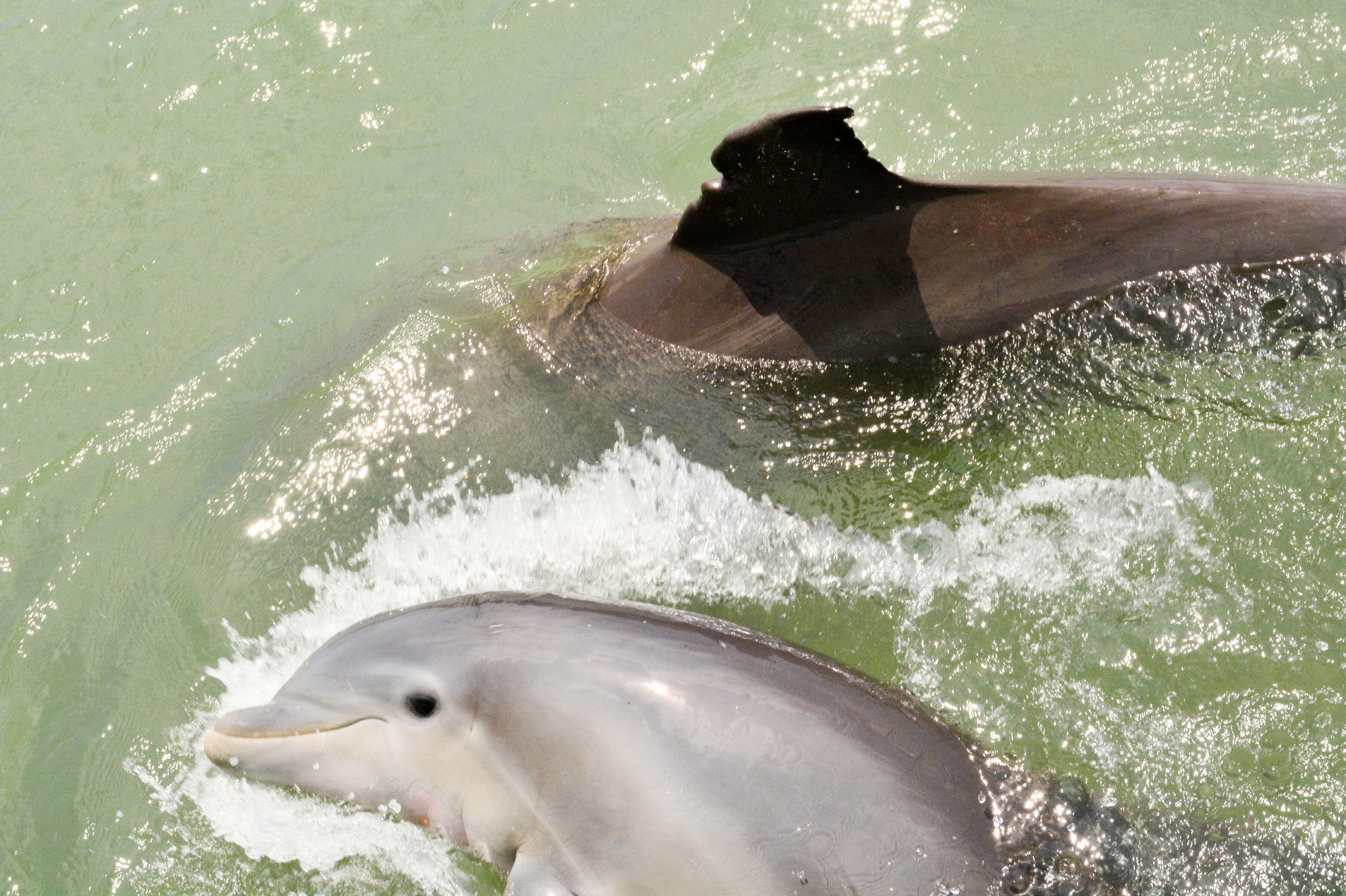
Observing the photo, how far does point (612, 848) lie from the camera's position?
3.28m

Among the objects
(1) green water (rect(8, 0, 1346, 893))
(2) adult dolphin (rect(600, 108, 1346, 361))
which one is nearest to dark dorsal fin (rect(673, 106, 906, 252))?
(2) adult dolphin (rect(600, 108, 1346, 361))

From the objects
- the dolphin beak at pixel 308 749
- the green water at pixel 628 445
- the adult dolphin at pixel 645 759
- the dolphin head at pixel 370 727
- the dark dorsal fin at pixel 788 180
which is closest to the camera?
the adult dolphin at pixel 645 759

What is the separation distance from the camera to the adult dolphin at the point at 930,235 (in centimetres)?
474

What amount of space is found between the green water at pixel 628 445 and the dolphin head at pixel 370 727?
0.19 metres

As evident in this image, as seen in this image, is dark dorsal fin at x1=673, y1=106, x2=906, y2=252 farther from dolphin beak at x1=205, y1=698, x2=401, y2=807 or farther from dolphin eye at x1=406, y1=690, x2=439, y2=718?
dolphin beak at x1=205, y1=698, x2=401, y2=807

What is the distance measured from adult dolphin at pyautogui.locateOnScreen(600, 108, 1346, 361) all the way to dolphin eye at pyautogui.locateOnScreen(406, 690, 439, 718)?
2309 mm

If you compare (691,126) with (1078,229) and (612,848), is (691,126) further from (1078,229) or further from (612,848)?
(612,848)

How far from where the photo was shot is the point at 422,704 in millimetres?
3682

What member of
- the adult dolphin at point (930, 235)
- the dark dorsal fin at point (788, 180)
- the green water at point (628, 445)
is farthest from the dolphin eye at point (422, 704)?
the dark dorsal fin at point (788, 180)

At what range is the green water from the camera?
4227 mm

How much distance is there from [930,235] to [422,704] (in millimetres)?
2882

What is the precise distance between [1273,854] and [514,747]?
8.20ft

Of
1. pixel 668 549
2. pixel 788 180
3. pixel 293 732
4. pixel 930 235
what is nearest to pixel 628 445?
pixel 668 549

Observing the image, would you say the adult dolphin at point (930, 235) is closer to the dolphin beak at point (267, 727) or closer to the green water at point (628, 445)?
the green water at point (628, 445)
